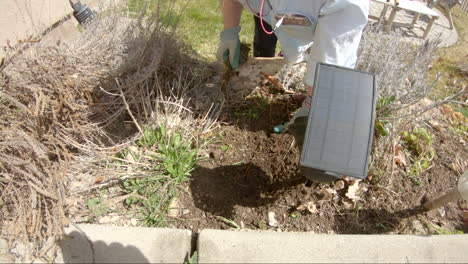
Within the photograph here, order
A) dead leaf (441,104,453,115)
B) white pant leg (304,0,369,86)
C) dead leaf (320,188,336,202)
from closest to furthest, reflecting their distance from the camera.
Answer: white pant leg (304,0,369,86) → dead leaf (320,188,336,202) → dead leaf (441,104,453,115)

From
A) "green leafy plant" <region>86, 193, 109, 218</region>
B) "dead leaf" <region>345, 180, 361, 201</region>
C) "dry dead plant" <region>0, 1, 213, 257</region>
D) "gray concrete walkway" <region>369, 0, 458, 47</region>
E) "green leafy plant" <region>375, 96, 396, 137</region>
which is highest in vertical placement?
"dry dead plant" <region>0, 1, 213, 257</region>

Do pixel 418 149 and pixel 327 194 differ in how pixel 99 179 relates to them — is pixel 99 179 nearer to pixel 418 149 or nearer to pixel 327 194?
pixel 327 194

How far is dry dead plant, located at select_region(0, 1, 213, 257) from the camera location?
5.10 ft

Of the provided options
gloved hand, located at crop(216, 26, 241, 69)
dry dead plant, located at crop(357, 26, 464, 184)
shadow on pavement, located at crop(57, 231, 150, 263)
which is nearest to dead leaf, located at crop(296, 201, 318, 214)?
dry dead plant, located at crop(357, 26, 464, 184)

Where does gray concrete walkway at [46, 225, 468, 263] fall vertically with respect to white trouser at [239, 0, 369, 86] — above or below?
below

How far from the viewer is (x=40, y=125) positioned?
1.84 m

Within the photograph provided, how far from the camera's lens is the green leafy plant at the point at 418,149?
193cm

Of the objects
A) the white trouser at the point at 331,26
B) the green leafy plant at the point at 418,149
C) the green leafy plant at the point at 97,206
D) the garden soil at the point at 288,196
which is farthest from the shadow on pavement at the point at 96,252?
the green leafy plant at the point at 418,149

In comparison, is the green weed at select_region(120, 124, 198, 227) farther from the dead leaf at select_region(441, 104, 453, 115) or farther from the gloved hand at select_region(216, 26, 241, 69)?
the dead leaf at select_region(441, 104, 453, 115)

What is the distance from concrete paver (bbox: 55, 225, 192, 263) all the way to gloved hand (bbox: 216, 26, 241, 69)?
4.61 ft

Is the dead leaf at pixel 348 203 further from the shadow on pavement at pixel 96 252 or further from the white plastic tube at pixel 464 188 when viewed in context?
A: the shadow on pavement at pixel 96 252

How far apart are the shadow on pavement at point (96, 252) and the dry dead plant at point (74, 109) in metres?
0.10

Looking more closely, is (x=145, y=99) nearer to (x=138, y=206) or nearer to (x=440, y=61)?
(x=138, y=206)

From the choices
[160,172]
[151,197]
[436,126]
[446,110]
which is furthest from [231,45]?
[446,110]
